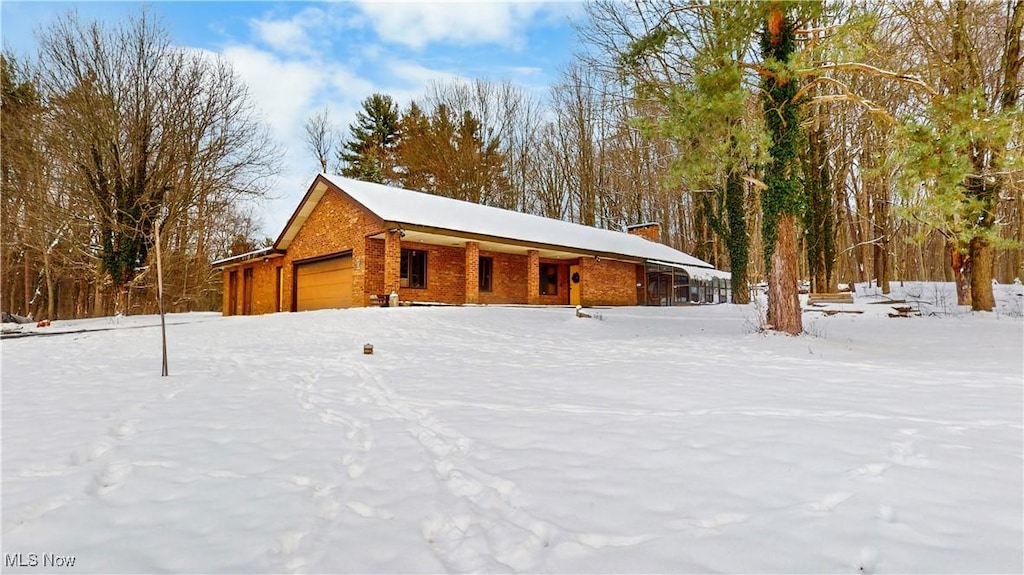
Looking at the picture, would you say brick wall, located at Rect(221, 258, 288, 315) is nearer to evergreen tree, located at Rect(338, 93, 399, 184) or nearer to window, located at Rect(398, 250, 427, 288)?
window, located at Rect(398, 250, 427, 288)

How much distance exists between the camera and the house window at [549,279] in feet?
64.4

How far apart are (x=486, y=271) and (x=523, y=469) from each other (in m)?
15.1

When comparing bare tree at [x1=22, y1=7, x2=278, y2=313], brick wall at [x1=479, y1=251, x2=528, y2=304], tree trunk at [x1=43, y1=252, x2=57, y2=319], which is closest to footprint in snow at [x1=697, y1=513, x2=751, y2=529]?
brick wall at [x1=479, y1=251, x2=528, y2=304]

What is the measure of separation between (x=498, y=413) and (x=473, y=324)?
7.64 metres

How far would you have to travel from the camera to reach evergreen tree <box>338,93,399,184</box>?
94.1 feet

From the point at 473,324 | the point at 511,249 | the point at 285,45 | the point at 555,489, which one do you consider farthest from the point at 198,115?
the point at 555,489

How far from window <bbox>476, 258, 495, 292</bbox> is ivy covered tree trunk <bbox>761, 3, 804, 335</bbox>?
34.3 feet

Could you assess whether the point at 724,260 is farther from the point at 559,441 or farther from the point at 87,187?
the point at 87,187

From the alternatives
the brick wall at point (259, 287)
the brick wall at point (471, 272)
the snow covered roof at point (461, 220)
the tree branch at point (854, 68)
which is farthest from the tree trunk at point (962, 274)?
the brick wall at point (259, 287)

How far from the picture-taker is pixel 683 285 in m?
25.1

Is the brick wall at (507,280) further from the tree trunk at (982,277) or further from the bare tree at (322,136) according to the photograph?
the bare tree at (322,136)

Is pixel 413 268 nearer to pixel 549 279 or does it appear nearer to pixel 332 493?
pixel 549 279

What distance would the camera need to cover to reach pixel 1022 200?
15.8m

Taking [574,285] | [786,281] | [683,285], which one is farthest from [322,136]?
[786,281]
